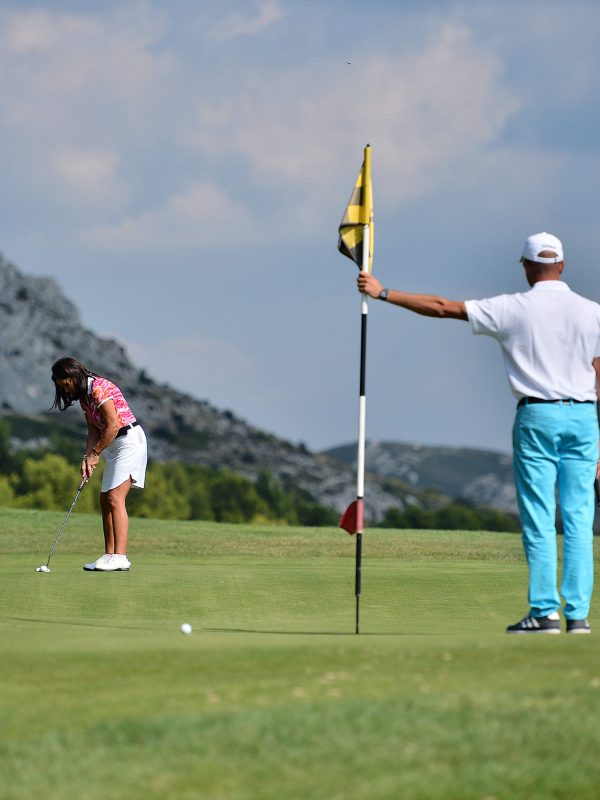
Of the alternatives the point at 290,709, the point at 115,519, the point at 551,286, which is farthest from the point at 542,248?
the point at 115,519

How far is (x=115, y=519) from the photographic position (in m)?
13.6

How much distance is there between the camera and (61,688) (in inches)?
228

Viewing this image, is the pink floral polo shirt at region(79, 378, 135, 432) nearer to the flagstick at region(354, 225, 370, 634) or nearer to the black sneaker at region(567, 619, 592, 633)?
the flagstick at region(354, 225, 370, 634)

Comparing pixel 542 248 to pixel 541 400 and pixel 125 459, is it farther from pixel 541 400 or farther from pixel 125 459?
pixel 125 459

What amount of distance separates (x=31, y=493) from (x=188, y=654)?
14628 centimetres

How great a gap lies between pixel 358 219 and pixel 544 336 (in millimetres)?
1954

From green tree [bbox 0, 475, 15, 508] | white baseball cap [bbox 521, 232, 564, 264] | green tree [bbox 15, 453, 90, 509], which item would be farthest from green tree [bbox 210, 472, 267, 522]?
white baseball cap [bbox 521, 232, 564, 264]

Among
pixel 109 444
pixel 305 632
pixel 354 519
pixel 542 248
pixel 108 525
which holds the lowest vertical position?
pixel 305 632

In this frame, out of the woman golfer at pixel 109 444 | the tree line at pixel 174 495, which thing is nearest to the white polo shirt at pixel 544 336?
the woman golfer at pixel 109 444

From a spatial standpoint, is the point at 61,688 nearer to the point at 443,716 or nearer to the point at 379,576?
the point at 443,716

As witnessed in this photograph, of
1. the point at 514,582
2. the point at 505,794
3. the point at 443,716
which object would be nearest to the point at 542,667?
the point at 443,716

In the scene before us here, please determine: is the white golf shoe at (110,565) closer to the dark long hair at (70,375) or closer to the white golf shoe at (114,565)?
the white golf shoe at (114,565)

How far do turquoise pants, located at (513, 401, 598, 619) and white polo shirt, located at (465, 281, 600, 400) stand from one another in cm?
14

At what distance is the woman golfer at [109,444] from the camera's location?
13.4 m
